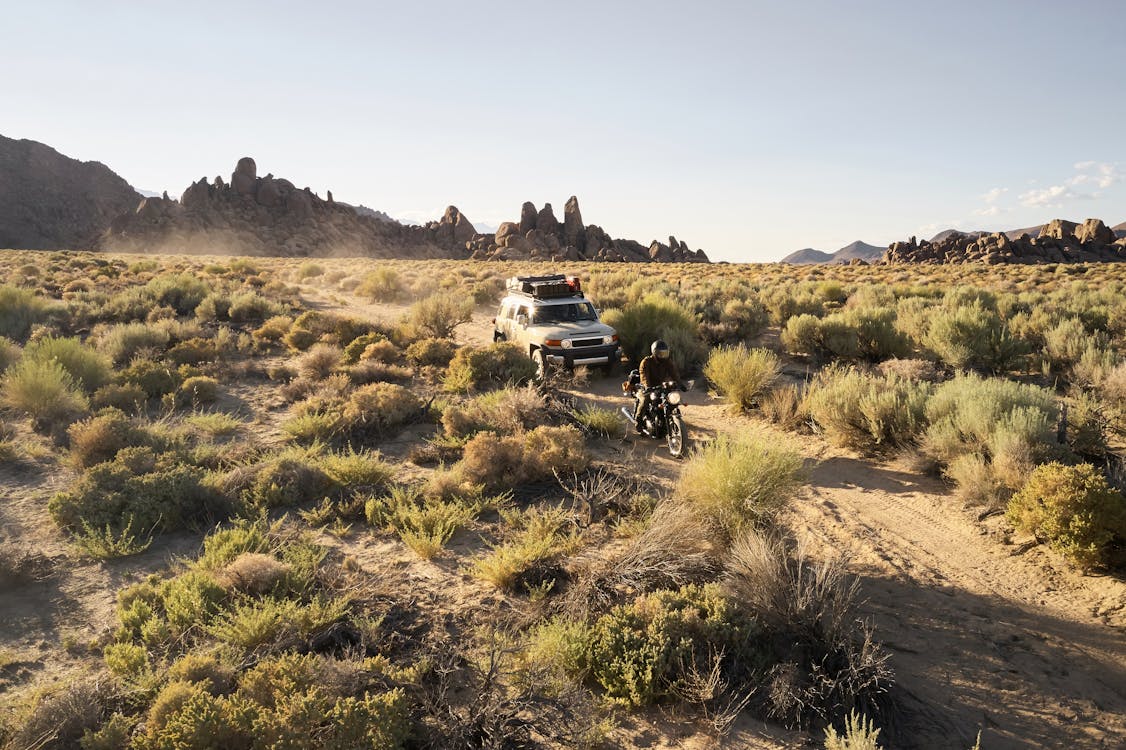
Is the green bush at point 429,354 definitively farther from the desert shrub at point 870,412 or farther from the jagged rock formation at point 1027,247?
the jagged rock formation at point 1027,247

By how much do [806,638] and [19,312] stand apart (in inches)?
810

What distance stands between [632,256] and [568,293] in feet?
310

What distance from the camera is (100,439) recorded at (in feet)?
25.3

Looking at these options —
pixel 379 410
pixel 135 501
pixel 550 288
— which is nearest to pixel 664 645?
pixel 135 501

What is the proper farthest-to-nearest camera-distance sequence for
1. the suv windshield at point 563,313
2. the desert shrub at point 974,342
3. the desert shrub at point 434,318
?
the desert shrub at point 434,318
the suv windshield at point 563,313
the desert shrub at point 974,342

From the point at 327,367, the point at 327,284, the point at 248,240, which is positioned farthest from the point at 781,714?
the point at 248,240

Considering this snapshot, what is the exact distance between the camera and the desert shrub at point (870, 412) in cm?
786

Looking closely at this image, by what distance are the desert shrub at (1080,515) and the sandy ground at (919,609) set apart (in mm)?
212

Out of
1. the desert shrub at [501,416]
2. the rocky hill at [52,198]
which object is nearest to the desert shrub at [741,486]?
the desert shrub at [501,416]

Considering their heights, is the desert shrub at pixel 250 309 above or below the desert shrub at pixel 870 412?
above

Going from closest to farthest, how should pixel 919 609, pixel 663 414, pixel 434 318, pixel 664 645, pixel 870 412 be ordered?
pixel 664 645
pixel 919 609
pixel 870 412
pixel 663 414
pixel 434 318

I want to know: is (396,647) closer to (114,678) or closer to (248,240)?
(114,678)

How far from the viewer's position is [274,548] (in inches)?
218

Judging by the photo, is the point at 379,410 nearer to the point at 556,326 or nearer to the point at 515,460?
the point at 515,460
